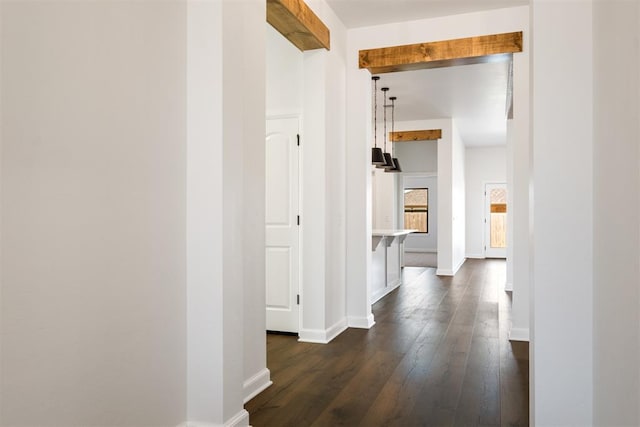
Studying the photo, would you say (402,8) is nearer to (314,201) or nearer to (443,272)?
(314,201)

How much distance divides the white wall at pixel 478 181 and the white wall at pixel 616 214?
11.2 meters

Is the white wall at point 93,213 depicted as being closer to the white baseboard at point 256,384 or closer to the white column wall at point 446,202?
the white baseboard at point 256,384

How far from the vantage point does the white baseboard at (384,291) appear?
627 cm

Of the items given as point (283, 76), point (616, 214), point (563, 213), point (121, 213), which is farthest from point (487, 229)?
point (121, 213)

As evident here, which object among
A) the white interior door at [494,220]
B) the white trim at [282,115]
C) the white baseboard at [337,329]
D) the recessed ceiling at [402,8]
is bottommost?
the white baseboard at [337,329]

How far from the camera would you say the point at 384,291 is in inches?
269

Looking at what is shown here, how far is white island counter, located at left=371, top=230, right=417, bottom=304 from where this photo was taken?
20.8 ft

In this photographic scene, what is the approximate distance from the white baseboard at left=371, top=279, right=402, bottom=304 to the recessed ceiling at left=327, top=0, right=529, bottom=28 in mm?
3338

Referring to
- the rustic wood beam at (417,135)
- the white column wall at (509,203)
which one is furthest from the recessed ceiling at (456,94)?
the white column wall at (509,203)

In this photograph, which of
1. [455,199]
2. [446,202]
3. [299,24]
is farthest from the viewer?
[455,199]

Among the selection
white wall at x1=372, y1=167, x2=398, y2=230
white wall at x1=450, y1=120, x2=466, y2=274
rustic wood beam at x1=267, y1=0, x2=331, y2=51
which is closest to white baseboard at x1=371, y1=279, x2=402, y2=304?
white wall at x1=450, y1=120, x2=466, y2=274

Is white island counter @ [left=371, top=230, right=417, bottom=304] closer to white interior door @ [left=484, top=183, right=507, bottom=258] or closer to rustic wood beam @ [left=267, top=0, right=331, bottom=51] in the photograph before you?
rustic wood beam @ [left=267, top=0, right=331, bottom=51]

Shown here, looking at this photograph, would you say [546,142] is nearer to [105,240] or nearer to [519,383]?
[105,240]

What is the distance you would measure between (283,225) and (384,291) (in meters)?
2.85
